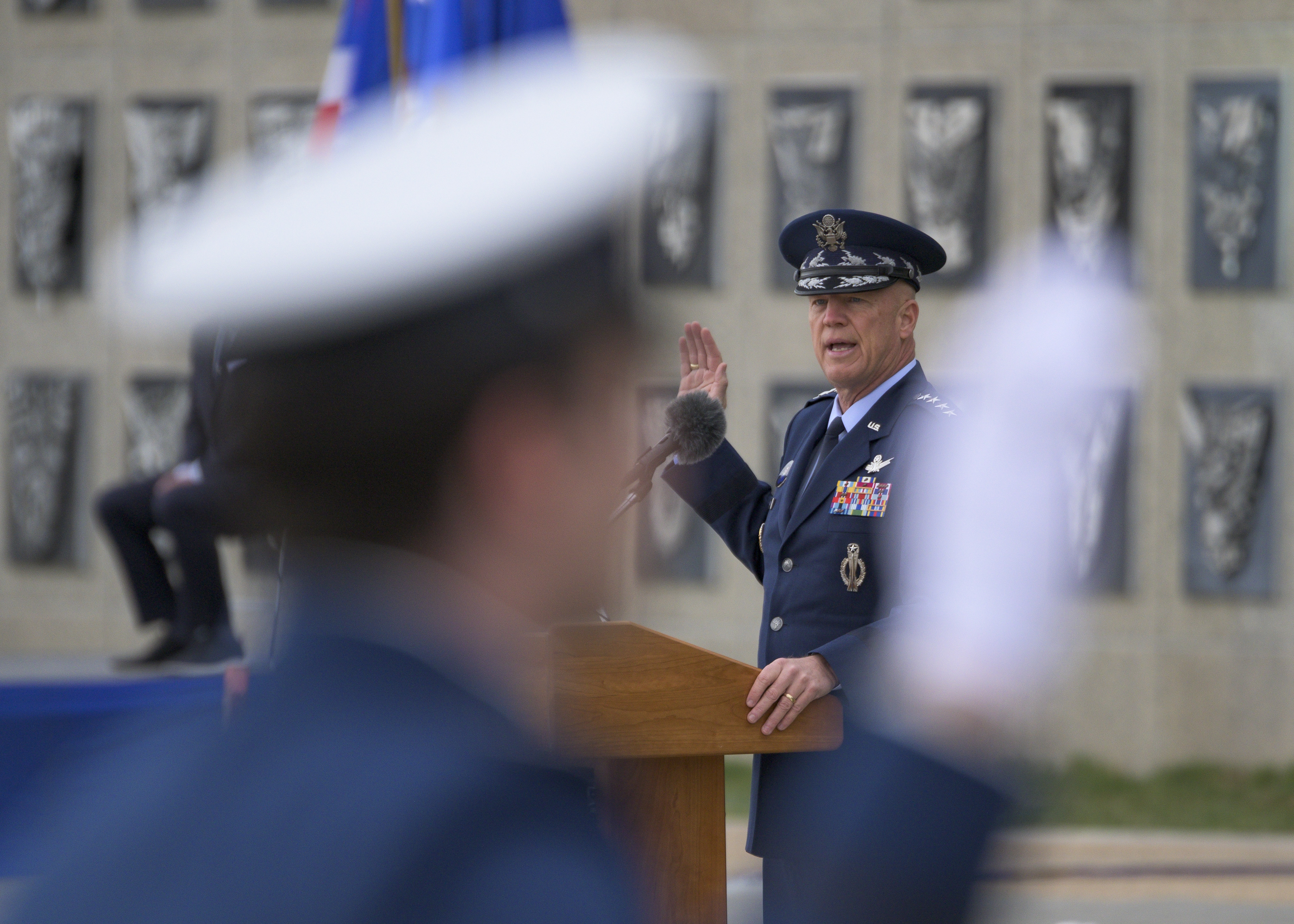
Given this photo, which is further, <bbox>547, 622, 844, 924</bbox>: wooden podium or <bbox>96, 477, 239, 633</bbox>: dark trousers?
<bbox>96, 477, 239, 633</bbox>: dark trousers

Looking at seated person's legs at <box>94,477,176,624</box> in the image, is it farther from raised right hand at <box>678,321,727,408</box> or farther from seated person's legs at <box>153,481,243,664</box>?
raised right hand at <box>678,321,727,408</box>

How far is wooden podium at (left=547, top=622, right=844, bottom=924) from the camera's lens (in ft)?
3.29

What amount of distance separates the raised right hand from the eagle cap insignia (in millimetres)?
367

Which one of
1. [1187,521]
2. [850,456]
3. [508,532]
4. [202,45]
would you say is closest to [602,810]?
[508,532]

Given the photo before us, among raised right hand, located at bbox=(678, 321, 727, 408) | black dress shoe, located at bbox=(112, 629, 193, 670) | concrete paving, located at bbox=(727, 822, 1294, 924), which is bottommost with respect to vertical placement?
concrete paving, located at bbox=(727, 822, 1294, 924)

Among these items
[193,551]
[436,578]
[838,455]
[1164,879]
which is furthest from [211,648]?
[436,578]

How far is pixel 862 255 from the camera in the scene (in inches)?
108

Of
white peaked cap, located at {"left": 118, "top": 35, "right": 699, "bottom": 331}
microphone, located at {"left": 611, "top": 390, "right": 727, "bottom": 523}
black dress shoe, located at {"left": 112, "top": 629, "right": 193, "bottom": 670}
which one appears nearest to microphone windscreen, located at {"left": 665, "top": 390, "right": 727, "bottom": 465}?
microphone, located at {"left": 611, "top": 390, "right": 727, "bottom": 523}

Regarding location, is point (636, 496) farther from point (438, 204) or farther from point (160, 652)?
point (160, 652)

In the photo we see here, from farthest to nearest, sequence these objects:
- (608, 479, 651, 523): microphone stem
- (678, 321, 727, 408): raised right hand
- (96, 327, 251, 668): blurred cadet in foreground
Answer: (96, 327, 251, 668): blurred cadet in foreground
(678, 321, 727, 408): raised right hand
(608, 479, 651, 523): microphone stem

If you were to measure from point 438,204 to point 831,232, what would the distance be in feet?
A: 6.95

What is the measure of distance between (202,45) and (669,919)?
329 inches

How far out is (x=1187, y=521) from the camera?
7.45 m

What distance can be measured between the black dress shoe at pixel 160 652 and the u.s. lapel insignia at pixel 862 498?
153 inches
